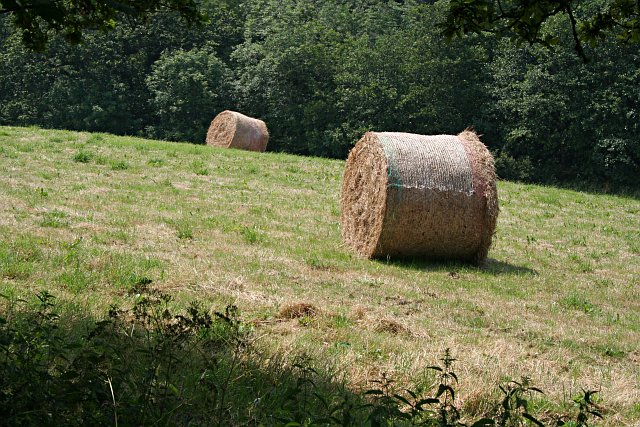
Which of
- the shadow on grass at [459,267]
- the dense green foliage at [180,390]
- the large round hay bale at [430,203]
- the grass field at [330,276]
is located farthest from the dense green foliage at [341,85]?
the dense green foliage at [180,390]

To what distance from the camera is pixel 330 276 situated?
32.2 ft

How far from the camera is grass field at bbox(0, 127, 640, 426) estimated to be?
6.54 metres

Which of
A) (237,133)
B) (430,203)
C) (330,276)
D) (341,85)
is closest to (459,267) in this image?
(430,203)

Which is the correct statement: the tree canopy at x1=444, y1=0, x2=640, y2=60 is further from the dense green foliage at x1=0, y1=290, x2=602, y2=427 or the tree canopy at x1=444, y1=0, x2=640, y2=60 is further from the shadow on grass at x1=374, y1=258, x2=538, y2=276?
the shadow on grass at x1=374, y1=258, x2=538, y2=276

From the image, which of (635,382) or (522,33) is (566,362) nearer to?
(635,382)

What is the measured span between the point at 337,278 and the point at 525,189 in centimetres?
1594

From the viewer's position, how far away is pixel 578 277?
11.7 metres

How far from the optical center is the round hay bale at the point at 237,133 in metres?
30.8

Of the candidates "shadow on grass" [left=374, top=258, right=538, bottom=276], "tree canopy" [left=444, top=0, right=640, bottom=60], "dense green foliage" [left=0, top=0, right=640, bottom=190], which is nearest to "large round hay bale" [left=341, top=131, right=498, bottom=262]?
"shadow on grass" [left=374, top=258, right=538, bottom=276]

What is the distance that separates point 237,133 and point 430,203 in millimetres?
20376

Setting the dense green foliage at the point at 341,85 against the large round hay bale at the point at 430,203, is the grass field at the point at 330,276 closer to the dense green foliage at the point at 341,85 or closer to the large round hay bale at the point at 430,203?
the large round hay bale at the point at 430,203

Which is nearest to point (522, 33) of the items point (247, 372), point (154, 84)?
point (247, 372)

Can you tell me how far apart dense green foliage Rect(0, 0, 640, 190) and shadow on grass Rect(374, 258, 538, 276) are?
2425 cm

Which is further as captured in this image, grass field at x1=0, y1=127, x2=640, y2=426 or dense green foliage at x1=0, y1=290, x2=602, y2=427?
grass field at x1=0, y1=127, x2=640, y2=426
